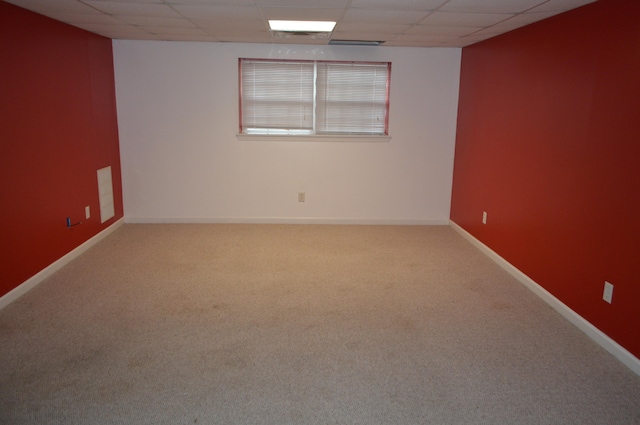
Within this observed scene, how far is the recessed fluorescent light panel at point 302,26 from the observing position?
13.0 feet

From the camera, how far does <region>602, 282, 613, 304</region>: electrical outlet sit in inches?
111

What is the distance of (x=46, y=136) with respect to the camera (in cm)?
377

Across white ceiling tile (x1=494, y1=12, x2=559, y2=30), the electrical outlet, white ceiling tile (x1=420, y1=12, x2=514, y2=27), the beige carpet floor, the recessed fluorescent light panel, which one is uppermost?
the recessed fluorescent light panel

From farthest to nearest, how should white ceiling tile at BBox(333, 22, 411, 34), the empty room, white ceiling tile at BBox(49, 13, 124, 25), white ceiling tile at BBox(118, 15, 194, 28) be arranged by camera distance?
white ceiling tile at BBox(333, 22, 411, 34) → white ceiling tile at BBox(118, 15, 194, 28) → white ceiling tile at BBox(49, 13, 124, 25) → the empty room

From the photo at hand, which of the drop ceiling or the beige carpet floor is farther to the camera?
the drop ceiling

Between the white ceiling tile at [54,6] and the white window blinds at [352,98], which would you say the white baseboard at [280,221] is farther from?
the white ceiling tile at [54,6]

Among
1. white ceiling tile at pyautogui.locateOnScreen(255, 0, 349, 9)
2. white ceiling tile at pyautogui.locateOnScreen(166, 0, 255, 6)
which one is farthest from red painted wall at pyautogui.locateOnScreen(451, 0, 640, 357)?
white ceiling tile at pyautogui.locateOnScreen(166, 0, 255, 6)

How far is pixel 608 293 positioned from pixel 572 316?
408 mm

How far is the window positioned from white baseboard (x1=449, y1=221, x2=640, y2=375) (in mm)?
2031

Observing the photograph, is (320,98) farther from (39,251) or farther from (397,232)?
(39,251)

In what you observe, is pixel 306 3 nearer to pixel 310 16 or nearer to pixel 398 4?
pixel 310 16

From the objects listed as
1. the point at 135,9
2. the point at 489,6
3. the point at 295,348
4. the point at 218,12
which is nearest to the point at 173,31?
the point at 135,9

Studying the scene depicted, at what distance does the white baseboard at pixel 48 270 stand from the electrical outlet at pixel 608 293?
13.0 ft

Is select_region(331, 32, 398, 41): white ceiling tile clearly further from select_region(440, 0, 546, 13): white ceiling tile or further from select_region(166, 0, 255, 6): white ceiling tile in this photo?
select_region(166, 0, 255, 6): white ceiling tile
